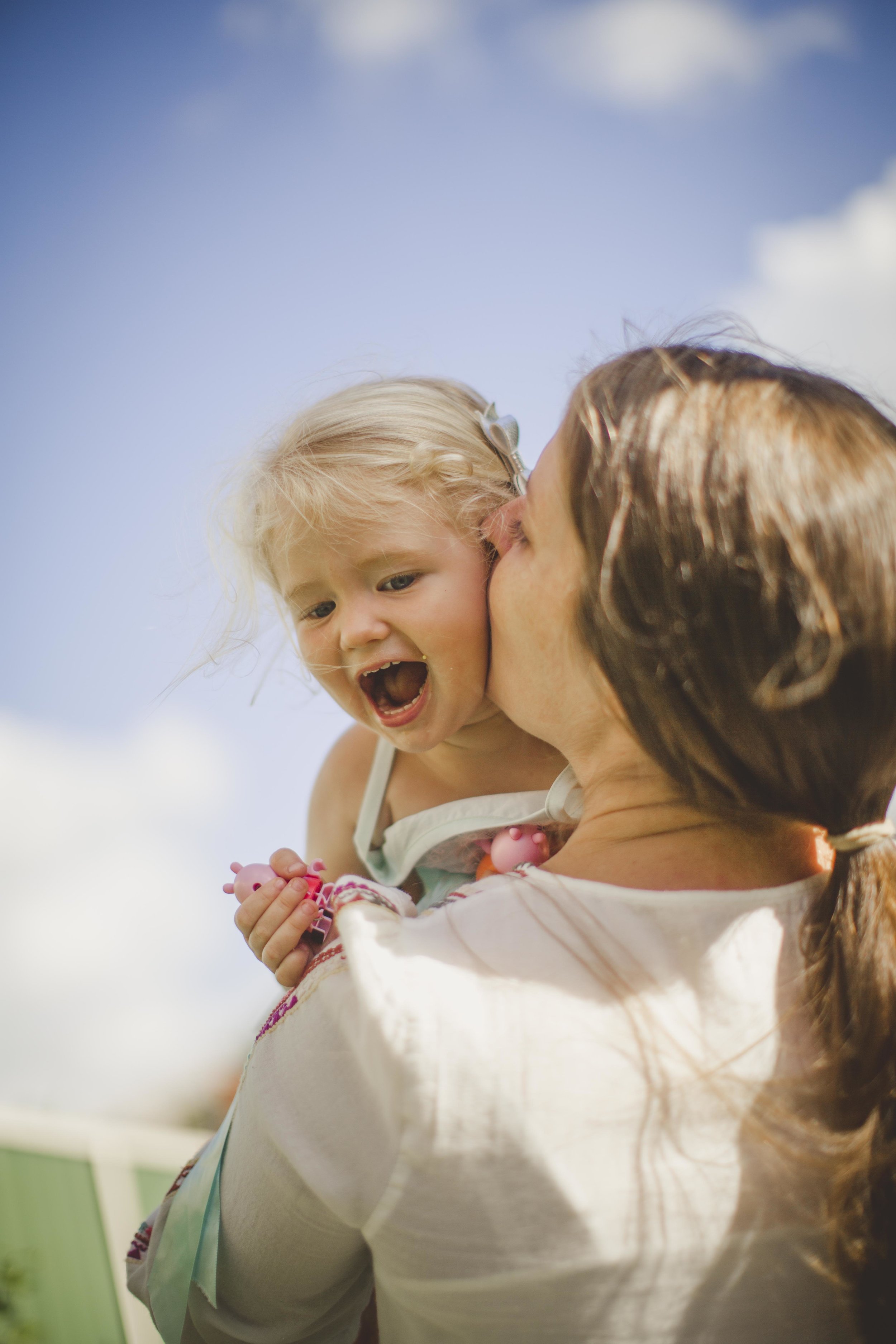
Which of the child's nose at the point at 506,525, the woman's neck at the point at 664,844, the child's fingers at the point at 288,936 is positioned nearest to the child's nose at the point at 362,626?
the child's nose at the point at 506,525

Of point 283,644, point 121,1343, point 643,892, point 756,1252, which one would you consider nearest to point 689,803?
point 643,892

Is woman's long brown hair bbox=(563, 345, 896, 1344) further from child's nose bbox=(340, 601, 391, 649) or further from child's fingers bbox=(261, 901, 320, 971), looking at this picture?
child's nose bbox=(340, 601, 391, 649)

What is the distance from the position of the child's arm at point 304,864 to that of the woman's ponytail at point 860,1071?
937 millimetres

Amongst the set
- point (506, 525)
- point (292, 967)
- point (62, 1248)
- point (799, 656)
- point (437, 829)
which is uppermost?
point (506, 525)

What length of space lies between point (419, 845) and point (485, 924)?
121 cm

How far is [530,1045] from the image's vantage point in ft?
3.02

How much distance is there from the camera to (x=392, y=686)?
213cm

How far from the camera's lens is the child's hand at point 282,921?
157 cm

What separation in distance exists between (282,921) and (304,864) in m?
0.16

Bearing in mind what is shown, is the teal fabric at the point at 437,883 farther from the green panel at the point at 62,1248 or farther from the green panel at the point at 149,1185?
the green panel at the point at 62,1248

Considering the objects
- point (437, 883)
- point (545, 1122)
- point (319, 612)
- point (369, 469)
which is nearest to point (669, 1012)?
point (545, 1122)

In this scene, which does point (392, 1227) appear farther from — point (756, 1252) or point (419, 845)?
point (419, 845)

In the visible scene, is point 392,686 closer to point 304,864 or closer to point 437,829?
point 437,829

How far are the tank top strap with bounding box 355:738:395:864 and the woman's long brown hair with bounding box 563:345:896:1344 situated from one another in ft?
4.86
